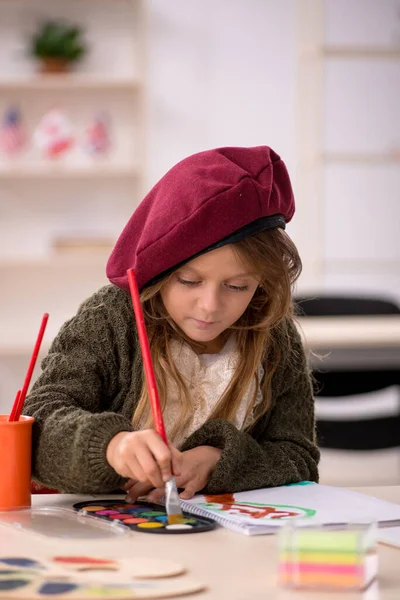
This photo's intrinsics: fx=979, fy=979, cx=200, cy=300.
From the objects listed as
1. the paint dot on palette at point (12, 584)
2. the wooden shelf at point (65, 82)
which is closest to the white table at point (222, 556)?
the paint dot on palette at point (12, 584)

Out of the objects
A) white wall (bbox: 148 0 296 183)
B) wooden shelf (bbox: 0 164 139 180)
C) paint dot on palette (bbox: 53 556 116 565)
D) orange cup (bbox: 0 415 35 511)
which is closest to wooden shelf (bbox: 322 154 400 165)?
white wall (bbox: 148 0 296 183)

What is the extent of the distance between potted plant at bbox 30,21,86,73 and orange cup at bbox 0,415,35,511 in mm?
3887

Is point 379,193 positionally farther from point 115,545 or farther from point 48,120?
point 115,545

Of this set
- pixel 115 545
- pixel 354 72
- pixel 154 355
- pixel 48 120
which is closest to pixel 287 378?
pixel 154 355

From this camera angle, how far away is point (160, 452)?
1.00 metres

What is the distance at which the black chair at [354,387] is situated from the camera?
3.34 m

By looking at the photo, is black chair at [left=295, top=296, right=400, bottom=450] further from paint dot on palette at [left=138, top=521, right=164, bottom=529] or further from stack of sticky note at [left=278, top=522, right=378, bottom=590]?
stack of sticky note at [left=278, top=522, right=378, bottom=590]

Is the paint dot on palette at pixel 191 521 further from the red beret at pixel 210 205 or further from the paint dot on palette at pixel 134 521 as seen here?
the red beret at pixel 210 205

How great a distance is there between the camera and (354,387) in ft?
12.0

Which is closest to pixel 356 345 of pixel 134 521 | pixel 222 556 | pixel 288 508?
pixel 288 508

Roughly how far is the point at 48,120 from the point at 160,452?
3.97 m

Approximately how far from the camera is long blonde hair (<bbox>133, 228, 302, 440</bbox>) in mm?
1319

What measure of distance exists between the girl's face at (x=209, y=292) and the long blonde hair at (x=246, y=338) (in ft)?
0.10

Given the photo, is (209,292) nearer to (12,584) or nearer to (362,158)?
(12,584)
